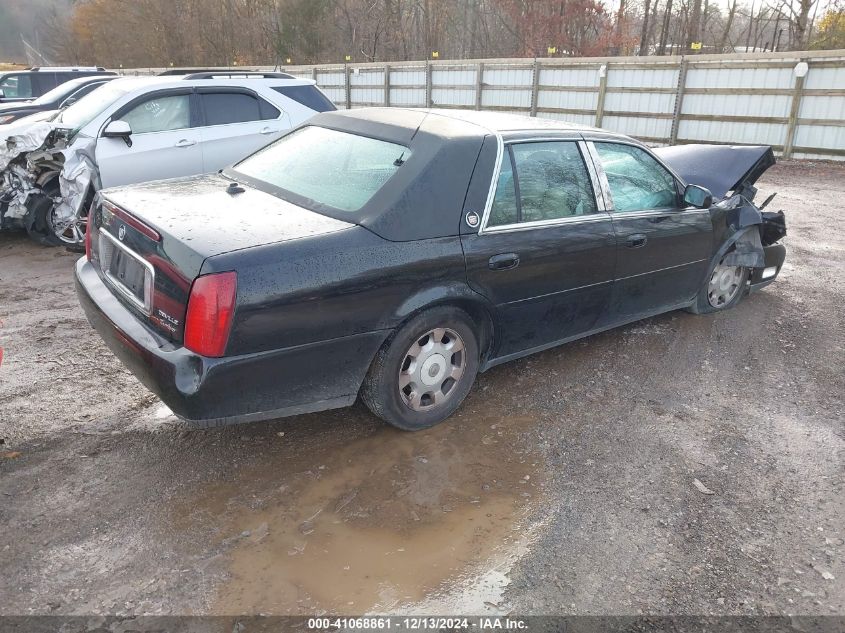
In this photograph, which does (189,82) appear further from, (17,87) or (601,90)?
(601,90)

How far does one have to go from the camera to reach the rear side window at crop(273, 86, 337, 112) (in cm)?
830

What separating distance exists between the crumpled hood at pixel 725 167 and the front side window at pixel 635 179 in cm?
93

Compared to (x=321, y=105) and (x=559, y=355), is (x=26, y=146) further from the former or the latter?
(x=559, y=355)

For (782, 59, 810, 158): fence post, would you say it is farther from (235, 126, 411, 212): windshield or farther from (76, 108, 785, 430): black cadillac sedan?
(235, 126, 411, 212): windshield

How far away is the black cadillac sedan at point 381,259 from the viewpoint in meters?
2.80

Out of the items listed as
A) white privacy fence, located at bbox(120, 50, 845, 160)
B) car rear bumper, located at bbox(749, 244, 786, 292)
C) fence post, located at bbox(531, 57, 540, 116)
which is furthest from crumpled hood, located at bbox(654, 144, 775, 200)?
fence post, located at bbox(531, 57, 540, 116)

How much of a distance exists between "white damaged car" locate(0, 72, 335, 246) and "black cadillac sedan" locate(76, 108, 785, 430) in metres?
3.25

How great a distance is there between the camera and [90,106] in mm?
7289

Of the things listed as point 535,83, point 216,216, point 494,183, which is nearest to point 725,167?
point 494,183

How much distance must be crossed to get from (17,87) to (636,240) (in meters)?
16.4

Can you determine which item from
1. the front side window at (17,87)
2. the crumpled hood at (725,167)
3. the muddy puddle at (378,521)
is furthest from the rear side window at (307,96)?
the front side window at (17,87)

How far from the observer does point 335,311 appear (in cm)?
297

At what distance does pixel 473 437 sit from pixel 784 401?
2163mm

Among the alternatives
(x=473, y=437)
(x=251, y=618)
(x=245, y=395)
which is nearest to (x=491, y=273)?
(x=473, y=437)
